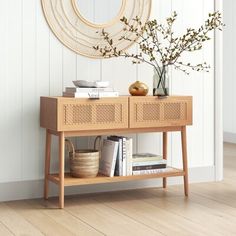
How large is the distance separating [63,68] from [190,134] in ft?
3.78

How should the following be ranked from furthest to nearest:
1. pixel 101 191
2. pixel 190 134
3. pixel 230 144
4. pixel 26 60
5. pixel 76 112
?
pixel 230 144
pixel 190 134
pixel 101 191
pixel 26 60
pixel 76 112

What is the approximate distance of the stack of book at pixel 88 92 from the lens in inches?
145

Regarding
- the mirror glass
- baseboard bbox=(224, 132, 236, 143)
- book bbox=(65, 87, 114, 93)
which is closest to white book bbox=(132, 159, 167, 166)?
book bbox=(65, 87, 114, 93)

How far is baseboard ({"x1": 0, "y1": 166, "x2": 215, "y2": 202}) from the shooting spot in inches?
152

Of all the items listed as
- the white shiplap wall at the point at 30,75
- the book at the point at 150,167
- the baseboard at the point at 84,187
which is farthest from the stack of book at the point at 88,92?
the baseboard at the point at 84,187

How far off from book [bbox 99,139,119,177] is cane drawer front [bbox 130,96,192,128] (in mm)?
189

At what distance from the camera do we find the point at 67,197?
13.1 feet

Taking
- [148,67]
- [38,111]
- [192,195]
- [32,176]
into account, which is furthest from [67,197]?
[148,67]

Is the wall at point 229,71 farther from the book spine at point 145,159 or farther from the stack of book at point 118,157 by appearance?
the stack of book at point 118,157

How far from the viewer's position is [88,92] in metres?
3.70

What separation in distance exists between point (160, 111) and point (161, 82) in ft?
0.68

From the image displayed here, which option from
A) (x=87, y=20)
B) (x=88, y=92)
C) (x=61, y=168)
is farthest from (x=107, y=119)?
(x=87, y=20)

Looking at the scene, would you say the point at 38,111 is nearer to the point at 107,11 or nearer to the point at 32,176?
Answer: the point at 32,176

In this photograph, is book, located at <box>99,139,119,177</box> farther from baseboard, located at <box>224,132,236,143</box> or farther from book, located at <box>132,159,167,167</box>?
baseboard, located at <box>224,132,236,143</box>
